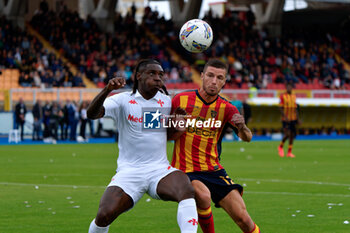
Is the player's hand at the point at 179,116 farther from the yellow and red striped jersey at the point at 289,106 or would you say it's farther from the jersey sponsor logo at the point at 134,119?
the yellow and red striped jersey at the point at 289,106

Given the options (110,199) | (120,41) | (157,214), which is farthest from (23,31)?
(110,199)

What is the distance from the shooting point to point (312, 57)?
47.5m

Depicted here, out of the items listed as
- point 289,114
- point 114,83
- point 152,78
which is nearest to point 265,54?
point 289,114

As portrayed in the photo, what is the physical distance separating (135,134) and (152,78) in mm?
560

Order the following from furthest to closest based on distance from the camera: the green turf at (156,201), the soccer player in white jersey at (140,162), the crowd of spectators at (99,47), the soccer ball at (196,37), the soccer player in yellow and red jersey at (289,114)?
the crowd of spectators at (99,47) < the soccer player in yellow and red jersey at (289,114) < the green turf at (156,201) < the soccer ball at (196,37) < the soccer player in white jersey at (140,162)

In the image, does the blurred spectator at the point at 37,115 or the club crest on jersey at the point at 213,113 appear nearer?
the club crest on jersey at the point at 213,113

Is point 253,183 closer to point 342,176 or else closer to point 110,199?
point 342,176

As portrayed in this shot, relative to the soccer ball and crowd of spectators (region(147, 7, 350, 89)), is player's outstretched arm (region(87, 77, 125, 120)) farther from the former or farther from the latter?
crowd of spectators (region(147, 7, 350, 89))

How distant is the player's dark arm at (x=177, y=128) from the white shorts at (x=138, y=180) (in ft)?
1.33

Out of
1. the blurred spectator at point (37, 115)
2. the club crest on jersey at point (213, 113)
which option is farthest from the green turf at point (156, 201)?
the blurred spectator at point (37, 115)

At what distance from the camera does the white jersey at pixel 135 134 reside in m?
6.65

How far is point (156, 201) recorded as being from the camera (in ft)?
36.6

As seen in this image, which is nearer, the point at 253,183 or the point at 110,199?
the point at 110,199

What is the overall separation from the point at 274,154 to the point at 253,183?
9103mm
